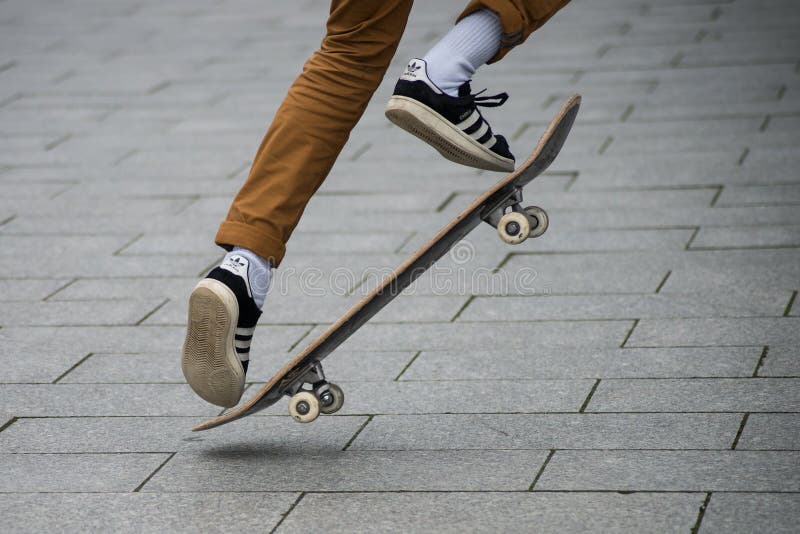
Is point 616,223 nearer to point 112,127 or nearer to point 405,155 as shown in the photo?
point 405,155

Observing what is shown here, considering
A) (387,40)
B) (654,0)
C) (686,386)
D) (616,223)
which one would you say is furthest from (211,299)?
(654,0)

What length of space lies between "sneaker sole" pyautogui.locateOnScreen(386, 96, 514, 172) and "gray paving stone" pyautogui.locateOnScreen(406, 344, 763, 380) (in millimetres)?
890

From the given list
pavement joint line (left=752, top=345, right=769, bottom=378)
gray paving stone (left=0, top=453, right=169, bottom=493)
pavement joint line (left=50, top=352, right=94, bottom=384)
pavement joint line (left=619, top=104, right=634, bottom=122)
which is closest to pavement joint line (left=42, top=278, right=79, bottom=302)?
pavement joint line (left=50, top=352, right=94, bottom=384)

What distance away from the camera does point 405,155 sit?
673 cm

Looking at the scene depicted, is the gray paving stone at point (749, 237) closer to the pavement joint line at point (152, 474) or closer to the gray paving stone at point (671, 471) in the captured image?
the gray paving stone at point (671, 471)

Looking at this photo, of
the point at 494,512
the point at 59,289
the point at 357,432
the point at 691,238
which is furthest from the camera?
the point at 691,238

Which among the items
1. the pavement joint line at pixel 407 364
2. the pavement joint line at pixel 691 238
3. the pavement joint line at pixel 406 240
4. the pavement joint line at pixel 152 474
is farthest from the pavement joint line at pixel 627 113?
the pavement joint line at pixel 152 474

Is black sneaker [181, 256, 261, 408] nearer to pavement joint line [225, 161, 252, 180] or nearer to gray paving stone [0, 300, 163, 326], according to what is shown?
gray paving stone [0, 300, 163, 326]

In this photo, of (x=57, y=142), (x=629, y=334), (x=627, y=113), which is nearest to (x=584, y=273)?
(x=629, y=334)

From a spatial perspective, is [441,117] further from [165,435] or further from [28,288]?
[28,288]

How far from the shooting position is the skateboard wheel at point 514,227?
337cm

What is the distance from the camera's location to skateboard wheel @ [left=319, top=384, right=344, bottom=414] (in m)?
3.27

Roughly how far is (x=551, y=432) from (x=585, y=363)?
580 mm

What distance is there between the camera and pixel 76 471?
3.26m
